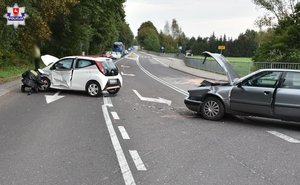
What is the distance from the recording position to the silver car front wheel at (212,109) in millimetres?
10242

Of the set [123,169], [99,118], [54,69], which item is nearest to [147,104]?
[99,118]

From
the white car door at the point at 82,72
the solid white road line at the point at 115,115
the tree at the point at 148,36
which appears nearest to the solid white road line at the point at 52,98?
the white car door at the point at 82,72

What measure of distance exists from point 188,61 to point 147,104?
Answer: 3839cm

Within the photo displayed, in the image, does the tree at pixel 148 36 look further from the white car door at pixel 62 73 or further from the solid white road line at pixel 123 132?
the solid white road line at pixel 123 132

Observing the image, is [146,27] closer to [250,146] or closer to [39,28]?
[39,28]

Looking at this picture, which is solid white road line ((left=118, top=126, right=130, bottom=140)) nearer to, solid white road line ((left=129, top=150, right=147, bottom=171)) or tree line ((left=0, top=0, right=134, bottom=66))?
solid white road line ((left=129, top=150, right=147, bottom=171))

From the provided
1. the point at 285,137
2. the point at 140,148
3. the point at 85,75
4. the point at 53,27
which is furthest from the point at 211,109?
the point at 53,27

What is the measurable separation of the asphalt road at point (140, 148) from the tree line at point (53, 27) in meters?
7.46

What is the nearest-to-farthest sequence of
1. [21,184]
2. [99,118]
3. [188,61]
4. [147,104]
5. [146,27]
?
[21,184]
[99,118]
[147,104]
[188,61]
[146,27]

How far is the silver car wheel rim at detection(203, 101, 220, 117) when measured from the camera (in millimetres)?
10297

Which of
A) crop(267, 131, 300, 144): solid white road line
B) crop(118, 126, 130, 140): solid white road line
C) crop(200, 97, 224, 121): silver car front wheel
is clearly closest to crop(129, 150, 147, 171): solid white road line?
crop(118, 126, 130, 140): solid white road line

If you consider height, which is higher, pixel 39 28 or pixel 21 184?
pixel 39 28

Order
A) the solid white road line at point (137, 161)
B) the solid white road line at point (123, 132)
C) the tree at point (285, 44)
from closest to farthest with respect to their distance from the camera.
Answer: the solid white road line at point (137, 161) < the solid white road line at point (123, 132) < the tree at point (285, 44)

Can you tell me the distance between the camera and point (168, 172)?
18.3 feet
